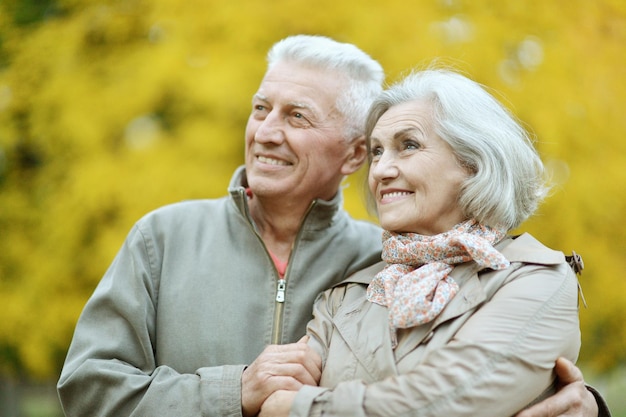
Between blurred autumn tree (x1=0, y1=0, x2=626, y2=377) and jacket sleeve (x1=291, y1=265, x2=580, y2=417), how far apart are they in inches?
89.0

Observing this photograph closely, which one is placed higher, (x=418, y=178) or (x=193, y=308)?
(x=418, y=178)

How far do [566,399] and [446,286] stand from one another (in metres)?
0.49

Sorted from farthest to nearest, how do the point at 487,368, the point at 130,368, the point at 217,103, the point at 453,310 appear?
the point at 217,103
the point at 130,368
the point at 453,310
the point at 487,368

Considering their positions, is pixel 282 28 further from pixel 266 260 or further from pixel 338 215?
pixel 266 260

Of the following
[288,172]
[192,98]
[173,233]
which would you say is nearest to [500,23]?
[192,98]

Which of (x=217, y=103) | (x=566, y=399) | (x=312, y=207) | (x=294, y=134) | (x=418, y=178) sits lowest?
(x=566, y=399)

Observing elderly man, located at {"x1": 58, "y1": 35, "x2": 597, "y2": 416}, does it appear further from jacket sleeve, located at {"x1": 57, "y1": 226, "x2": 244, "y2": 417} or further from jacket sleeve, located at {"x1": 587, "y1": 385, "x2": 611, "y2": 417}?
jacket sleeve, located at {"x1": 587, "y1": 385, "x2": 611, "y2": 417}

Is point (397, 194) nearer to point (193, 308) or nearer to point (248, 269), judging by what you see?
point (248, 269)

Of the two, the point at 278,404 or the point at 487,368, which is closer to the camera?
the point at 487,368

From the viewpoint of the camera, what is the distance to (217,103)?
191 inches

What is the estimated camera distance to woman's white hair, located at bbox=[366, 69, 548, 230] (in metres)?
2.53

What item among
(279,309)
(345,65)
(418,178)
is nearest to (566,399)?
(418,178)

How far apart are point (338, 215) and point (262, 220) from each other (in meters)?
0.31

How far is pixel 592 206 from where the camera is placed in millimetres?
4742
